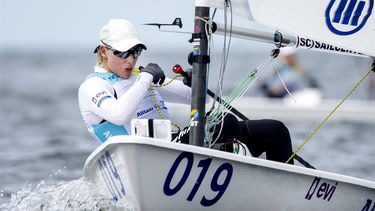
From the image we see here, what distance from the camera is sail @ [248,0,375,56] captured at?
17.1 ft

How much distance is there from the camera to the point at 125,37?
535cm

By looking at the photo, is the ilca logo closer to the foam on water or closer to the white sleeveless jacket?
the white sleeveless jacket

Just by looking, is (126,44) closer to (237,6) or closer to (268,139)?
(237,6)

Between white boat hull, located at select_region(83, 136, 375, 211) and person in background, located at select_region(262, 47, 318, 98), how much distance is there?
8702mm

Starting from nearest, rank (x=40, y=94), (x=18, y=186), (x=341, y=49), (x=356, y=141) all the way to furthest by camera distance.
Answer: (x=341, y=49)
(x=18, y=186)
(x=356, y=141)
(x=40, y=94)

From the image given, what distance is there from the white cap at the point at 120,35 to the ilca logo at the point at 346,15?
0.95 metres

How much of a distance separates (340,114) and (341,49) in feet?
27.7

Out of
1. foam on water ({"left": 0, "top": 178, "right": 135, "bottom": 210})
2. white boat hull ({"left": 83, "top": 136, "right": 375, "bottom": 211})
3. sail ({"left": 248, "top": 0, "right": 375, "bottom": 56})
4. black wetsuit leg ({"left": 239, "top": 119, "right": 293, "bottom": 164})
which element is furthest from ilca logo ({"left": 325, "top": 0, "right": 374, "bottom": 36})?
foam on water ({"left": 0, "top": 178, "right": 135, "bottom": 210})

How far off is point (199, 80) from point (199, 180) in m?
0.53

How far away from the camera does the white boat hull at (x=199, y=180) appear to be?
189 inches

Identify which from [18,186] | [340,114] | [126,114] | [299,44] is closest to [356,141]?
[340,114]

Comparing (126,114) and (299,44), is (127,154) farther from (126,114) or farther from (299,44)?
(299,44)

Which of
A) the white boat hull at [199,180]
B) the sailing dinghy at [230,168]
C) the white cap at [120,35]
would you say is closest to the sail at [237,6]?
the sailing dinghy at [230,168]

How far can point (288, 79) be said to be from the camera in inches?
545
